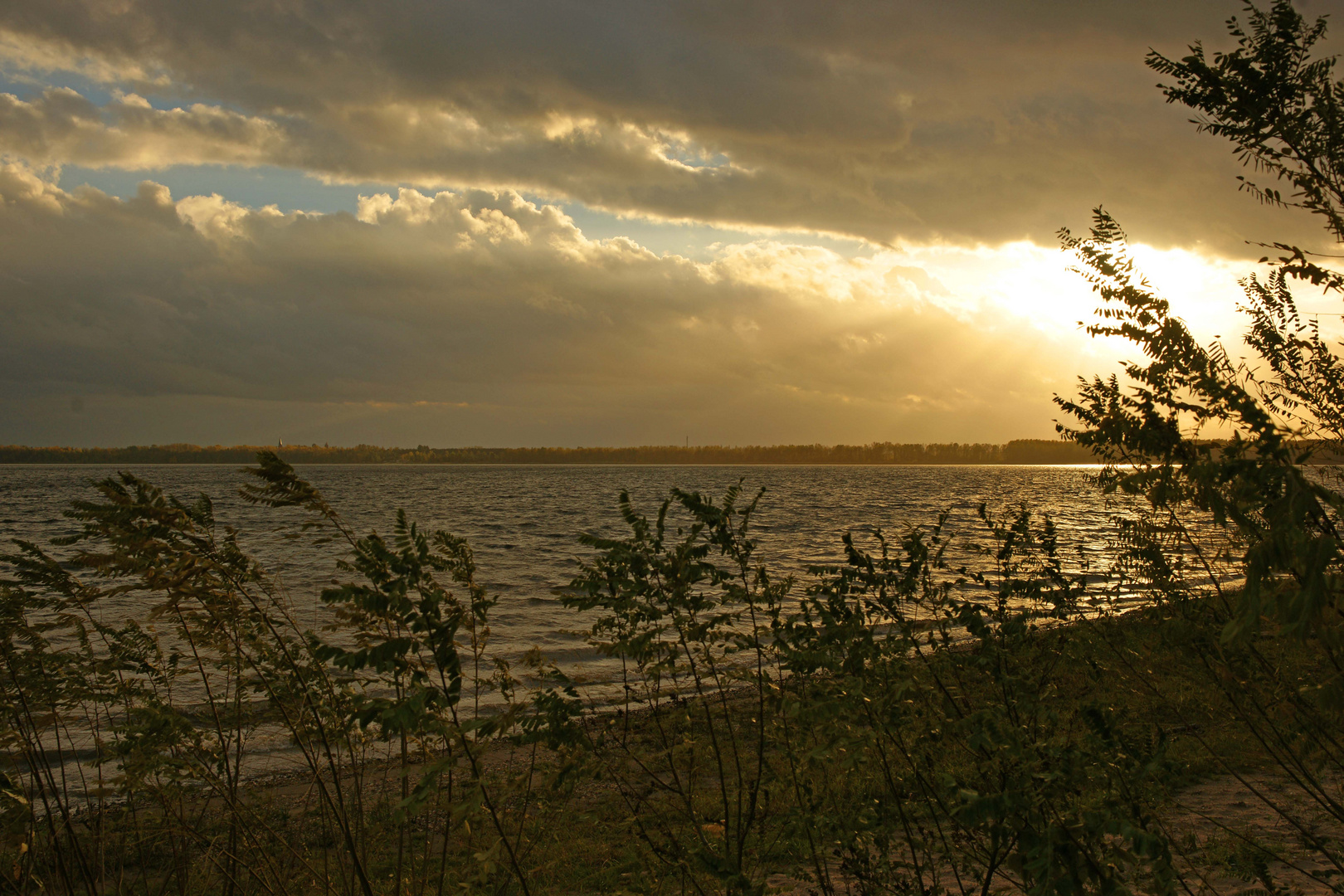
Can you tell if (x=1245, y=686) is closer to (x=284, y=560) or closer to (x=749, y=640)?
(x=749, y=640)

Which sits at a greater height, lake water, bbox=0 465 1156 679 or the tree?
the tree

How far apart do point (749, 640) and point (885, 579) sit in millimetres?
906

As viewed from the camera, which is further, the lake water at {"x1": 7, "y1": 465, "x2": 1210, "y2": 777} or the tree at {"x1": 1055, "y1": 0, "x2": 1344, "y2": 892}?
the lake water at {"x1": 7, "y1": 465, "x2": 1210, "y2": 777}

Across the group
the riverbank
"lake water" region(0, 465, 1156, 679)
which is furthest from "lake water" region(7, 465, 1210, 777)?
the riverbank

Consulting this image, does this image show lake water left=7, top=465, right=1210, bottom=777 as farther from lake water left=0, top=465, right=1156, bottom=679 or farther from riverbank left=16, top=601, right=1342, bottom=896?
riverbank left=16, top=601, right=1342, bottom=896

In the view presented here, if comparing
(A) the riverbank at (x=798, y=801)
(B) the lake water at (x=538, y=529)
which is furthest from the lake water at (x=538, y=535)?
(A) the riverbank at (x=798, y=801)

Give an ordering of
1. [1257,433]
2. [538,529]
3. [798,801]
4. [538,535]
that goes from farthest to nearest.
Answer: [538,529], [538,535], [798,801], [1257,433]

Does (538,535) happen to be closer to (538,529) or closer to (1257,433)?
(538,529)

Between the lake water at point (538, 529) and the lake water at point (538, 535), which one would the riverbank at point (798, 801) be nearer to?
the lake water at point (538, 535)

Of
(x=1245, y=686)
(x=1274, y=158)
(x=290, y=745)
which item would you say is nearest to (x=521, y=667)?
(x=290, y=745)

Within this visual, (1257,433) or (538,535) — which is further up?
(1257,433)

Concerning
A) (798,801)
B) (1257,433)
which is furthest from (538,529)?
(1257,433)

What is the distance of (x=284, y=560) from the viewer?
2634cm

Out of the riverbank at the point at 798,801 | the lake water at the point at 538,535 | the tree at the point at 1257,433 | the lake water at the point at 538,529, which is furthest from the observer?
the lake water at the point at 538,529
